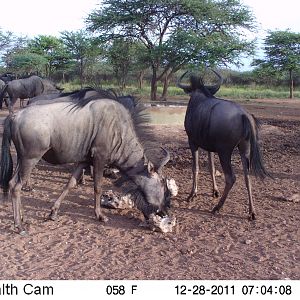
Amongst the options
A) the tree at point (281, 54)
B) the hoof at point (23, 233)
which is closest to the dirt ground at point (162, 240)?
the hoof at point (23, 233)

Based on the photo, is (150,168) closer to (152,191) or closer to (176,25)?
(152,191)

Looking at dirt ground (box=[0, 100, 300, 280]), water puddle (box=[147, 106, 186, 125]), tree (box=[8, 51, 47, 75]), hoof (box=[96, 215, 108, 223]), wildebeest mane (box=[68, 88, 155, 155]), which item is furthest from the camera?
tree (box=[8, 51, 47, 75])

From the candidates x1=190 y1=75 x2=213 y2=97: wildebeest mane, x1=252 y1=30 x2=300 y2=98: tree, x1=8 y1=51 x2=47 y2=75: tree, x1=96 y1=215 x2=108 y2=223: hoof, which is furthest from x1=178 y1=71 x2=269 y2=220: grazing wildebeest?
x1=252 y1=30 x2=300 y2=98: tree

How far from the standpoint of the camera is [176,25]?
30266 mm

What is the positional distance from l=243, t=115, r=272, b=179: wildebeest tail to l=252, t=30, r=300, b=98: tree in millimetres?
34779

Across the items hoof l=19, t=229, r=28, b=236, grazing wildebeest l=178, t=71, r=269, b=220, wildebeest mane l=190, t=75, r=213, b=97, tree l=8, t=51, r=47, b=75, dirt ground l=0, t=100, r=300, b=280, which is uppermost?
tree l=8, t=51, r=47, b=75

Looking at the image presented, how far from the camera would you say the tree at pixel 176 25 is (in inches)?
1118

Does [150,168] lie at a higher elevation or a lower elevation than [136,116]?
lower

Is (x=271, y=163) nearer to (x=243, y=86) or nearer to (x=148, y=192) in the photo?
(x=148, y=192)

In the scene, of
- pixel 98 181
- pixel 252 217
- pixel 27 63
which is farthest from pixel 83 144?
pixel 27 63

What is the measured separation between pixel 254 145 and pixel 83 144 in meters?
2.39

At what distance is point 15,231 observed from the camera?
17.2 feet

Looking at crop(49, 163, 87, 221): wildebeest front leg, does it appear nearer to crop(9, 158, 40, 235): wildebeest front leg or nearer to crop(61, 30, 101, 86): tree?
crop(9, 158, 40, 235): wildebeest front leg

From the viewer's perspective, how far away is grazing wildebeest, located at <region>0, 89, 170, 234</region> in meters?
5.15
